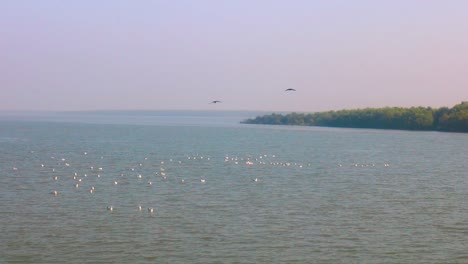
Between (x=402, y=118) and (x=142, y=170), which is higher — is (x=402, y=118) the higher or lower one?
the higher one

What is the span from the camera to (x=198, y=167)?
40.9 metres

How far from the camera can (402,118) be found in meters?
113

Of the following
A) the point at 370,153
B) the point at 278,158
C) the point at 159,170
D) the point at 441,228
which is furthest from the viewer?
the point at 370,153

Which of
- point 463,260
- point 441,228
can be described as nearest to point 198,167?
point 441,228

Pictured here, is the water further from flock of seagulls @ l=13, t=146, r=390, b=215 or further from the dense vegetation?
the dense vegetation

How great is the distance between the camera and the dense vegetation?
103625mm

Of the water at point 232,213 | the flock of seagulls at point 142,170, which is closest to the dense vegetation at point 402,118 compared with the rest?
the flock of seagulls at point 142,170

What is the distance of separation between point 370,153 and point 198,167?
19.2 m

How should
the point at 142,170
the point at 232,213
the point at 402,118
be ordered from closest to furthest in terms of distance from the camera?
the point at 232,213 → the point at 142,170 → the point at 402,118

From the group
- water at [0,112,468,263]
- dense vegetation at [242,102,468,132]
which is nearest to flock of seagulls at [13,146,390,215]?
water at [0,112,468,263]

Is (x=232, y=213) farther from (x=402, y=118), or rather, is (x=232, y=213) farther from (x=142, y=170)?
(x=402, y=118)

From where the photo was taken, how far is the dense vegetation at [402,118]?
103625mm

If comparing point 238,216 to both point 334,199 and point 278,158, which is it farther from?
point 278,158

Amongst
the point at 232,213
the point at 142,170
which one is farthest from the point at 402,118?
the point at 232,213
